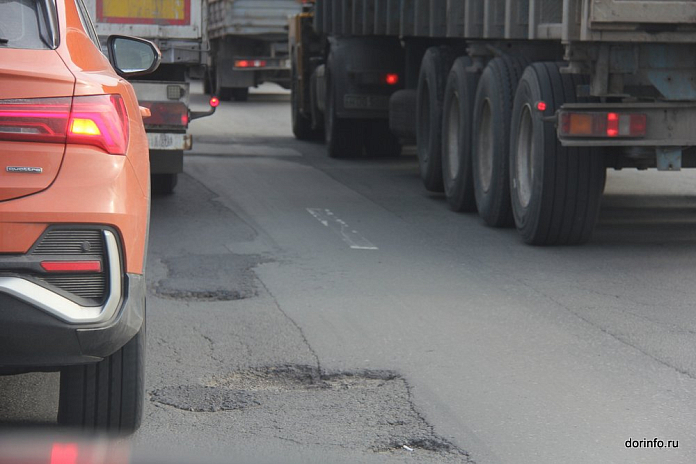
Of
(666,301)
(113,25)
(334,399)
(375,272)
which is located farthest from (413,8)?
(334,399)

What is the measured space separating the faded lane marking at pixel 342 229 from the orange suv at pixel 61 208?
17.4ft

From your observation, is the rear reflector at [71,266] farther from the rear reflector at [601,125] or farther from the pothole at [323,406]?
the rear reflector at [601,125]

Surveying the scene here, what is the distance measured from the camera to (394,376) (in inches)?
229

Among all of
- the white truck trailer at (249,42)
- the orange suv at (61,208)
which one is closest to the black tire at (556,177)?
the orange suv at (61,208)

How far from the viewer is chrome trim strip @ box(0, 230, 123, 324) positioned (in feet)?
12.9

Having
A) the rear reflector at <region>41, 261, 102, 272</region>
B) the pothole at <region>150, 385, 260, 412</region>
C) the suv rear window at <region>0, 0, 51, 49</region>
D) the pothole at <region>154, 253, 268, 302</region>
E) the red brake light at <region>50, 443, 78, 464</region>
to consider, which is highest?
the suv rear window at <region>0, 0, 51, 49</region>

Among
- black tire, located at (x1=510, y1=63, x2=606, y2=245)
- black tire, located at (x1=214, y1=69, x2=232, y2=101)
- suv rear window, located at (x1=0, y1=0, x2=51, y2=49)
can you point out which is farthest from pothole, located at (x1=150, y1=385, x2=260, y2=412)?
black tire, located at (x1=214, y1=69, x2=232, y2=101)

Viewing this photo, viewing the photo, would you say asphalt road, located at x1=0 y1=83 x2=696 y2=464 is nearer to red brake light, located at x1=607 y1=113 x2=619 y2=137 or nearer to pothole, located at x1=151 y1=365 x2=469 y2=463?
pothole, located at x1=151 y1=365 x2=469 y2=463

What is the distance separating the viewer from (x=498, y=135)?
34.4ft

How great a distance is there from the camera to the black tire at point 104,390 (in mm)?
4516

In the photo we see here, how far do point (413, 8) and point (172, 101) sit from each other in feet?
12.4

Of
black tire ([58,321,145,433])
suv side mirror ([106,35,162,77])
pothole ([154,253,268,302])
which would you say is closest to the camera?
black tire ([58,321,145,433])

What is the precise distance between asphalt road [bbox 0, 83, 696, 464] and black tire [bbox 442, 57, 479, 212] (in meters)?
0.28

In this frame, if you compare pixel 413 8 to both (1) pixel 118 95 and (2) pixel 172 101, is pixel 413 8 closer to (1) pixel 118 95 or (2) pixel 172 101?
(2) pixel 172 101
